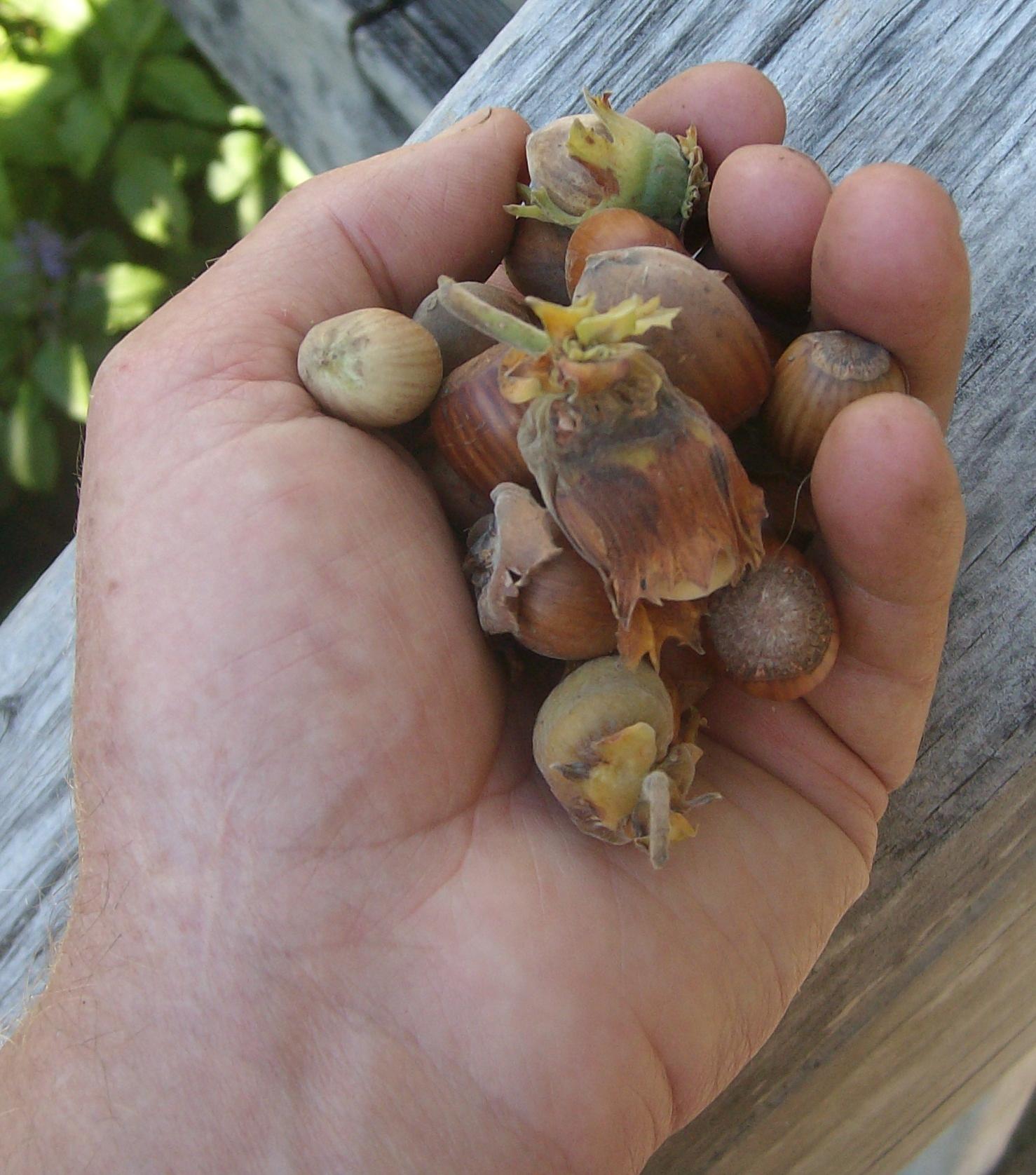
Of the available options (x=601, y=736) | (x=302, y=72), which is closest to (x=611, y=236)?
(x=601, y=736)

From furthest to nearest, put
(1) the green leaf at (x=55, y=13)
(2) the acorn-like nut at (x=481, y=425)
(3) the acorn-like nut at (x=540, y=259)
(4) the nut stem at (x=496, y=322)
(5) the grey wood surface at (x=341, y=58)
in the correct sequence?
(1) the green leaf at (x=55, y=13) → (5) the grey wood surface at (x=341, y=58) → (3) the acorn-like nut at (x=540, y=259) → (2) the acorn-like nut at (x=481, y=425) → (4) the nut stem at (x=496, y=322)

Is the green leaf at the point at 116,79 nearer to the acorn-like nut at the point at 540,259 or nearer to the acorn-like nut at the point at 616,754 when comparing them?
the acorn-like nut at the point at 540,259

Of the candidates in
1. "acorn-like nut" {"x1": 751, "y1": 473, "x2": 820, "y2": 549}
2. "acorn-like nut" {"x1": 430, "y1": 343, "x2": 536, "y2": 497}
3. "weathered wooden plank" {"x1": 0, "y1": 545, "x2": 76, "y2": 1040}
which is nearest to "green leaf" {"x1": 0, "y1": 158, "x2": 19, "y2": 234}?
"weathered wooden plank" {"x1": 0, "y1": 545, "x2": 76, "y2": 1040}

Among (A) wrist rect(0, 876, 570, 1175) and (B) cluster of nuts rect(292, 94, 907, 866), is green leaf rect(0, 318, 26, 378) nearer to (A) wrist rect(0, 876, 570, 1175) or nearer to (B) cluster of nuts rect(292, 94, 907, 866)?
(B) cluster of nuts rect(292, 94, 907, 866)

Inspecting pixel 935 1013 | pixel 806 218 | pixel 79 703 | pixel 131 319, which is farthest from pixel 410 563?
pixel 131 319

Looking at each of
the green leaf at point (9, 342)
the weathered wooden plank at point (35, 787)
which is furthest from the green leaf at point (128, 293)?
the weathered wooden plank at point (35, 787)

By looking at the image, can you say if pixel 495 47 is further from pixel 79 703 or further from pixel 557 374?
pixel 79 703
